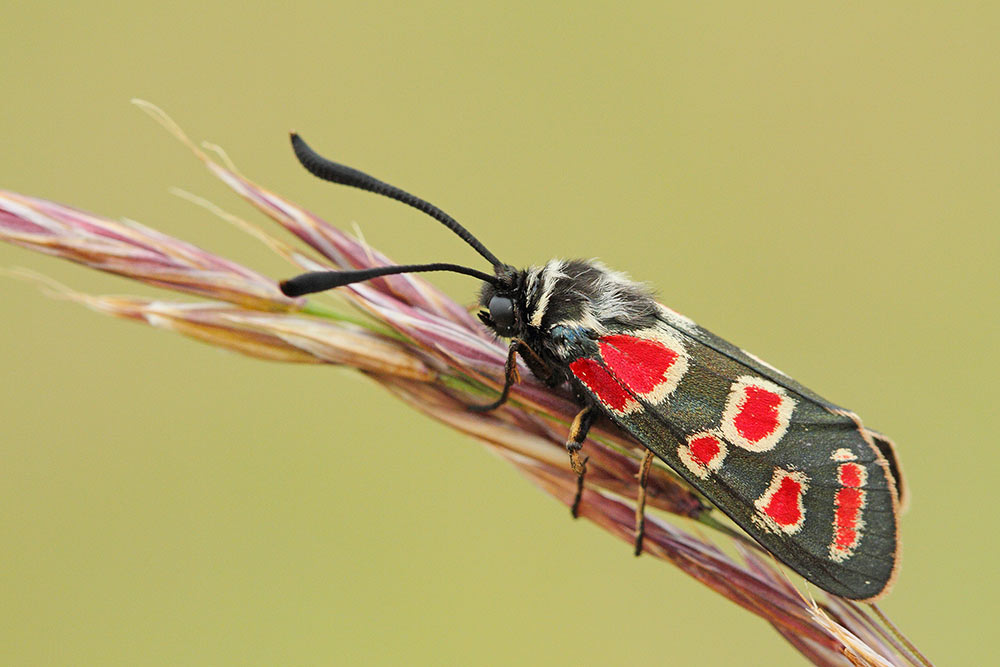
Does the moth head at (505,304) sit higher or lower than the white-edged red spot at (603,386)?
higher

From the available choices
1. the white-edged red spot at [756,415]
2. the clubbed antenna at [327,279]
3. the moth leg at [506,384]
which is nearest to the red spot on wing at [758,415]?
the white-edged red spot at [756,415]

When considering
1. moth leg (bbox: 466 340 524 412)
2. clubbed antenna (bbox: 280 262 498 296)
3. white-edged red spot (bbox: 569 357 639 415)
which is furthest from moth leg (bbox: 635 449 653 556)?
clubbed antenna (bbox: 280 262 498 296)

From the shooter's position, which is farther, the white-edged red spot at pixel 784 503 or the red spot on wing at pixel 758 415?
the red spot on wing at pixel 758 415

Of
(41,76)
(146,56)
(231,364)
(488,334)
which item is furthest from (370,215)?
(488,334)

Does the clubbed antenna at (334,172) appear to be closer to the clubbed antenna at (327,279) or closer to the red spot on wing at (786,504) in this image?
the clubbed antenna at (327,279)

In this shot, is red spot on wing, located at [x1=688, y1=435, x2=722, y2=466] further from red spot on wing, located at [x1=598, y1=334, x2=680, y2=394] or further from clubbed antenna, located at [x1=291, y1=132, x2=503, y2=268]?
clubbed antenna, located at [x1=291, y1=132, x2=503, y2=268]

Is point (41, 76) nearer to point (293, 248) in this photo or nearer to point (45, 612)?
point (45, 612)

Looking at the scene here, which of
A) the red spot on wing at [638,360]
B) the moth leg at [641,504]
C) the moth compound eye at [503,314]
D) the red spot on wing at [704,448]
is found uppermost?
the red spot on wing at [638,360]
